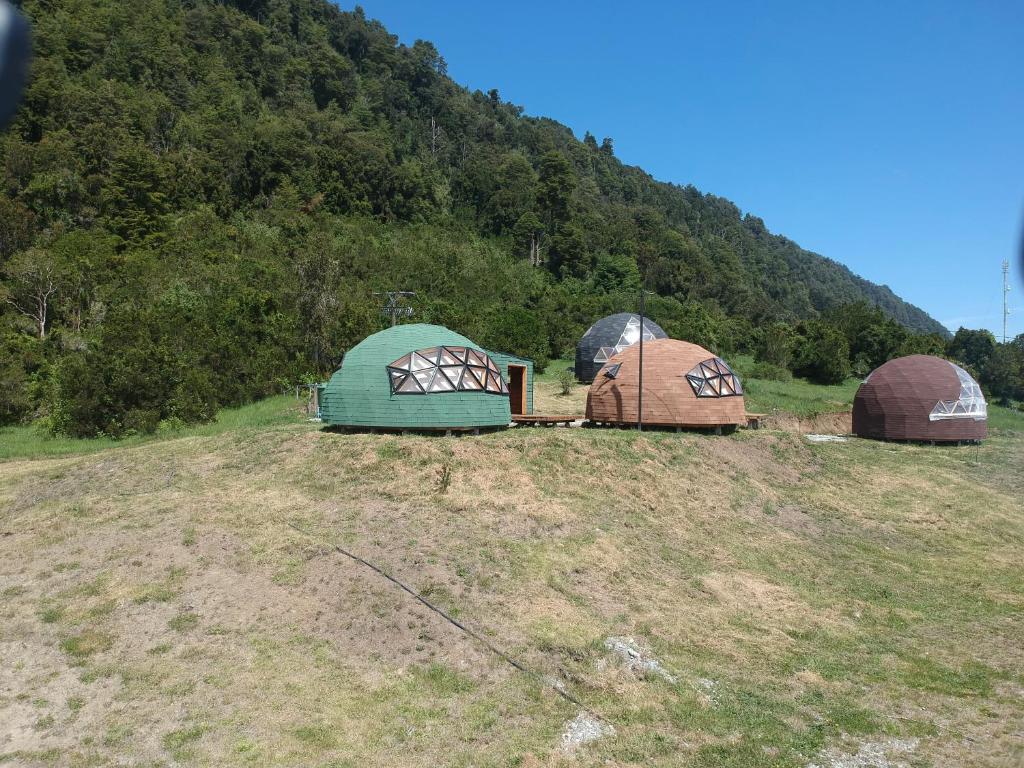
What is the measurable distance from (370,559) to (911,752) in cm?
938

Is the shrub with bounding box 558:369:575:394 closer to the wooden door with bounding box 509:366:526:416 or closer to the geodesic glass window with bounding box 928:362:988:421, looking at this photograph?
the wooden door with bounding box 509:366:526:416

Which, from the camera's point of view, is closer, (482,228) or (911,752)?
(911,752)

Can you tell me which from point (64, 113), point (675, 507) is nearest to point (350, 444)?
point (675, 507)

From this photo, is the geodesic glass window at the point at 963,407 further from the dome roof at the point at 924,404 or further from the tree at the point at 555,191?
the tree at the point at 555,191

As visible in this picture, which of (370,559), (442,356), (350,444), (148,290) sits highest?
(148,290)

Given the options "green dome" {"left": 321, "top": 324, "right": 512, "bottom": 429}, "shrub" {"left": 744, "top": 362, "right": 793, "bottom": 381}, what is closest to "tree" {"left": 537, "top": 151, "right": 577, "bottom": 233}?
"shrub" {"left": 744, "top": 362, "right": 793, "bottom": 381}

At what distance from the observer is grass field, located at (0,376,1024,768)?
8352mm

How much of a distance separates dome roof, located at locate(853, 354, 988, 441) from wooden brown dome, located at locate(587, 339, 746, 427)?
10504 mm

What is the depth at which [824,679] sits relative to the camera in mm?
10453

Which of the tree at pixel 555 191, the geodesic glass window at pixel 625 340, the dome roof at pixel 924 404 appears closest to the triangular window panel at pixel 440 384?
the dome roof at pixel 924 404

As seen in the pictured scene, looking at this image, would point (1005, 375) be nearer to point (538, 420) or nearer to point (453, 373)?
point (538, 420)

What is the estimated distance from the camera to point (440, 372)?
68.7 feet

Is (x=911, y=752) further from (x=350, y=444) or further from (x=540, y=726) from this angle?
(x=350, y=444)

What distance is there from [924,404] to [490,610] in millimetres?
28491
